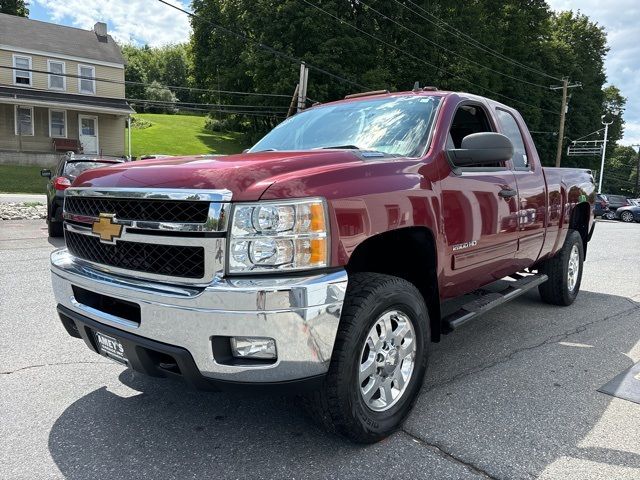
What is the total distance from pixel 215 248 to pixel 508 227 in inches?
103

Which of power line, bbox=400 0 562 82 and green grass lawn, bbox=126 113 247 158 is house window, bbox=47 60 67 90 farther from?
power line, bbox=400 0 562 82

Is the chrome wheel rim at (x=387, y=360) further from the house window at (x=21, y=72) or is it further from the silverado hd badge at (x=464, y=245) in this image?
the house window at (x=21, y=72)

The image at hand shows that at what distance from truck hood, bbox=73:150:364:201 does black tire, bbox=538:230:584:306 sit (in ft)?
12.0

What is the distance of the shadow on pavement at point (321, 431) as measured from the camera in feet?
8.34

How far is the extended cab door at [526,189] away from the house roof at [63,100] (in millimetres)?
30310

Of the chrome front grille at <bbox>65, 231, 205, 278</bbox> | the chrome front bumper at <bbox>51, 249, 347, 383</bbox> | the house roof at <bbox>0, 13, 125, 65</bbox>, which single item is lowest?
the chrome front bumper at <bbox>51, 249, 347, 383</bbox>

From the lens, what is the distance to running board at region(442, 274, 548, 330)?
3.51 m

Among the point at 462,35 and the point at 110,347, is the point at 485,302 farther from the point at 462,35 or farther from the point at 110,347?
the point at 462,35

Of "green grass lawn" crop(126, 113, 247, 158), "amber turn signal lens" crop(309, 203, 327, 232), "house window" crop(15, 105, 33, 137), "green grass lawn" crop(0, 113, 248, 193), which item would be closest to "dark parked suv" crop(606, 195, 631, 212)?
"green grass lawn" crop(0, 113, 248, 193)

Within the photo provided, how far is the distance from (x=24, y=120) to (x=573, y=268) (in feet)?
107

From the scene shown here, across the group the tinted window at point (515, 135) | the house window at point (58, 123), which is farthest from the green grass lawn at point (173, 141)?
the tinted window at point (515, 135)

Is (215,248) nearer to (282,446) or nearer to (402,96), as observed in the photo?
(282,446)

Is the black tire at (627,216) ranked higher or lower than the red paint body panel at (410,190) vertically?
lower

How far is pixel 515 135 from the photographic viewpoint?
4.70 metres
